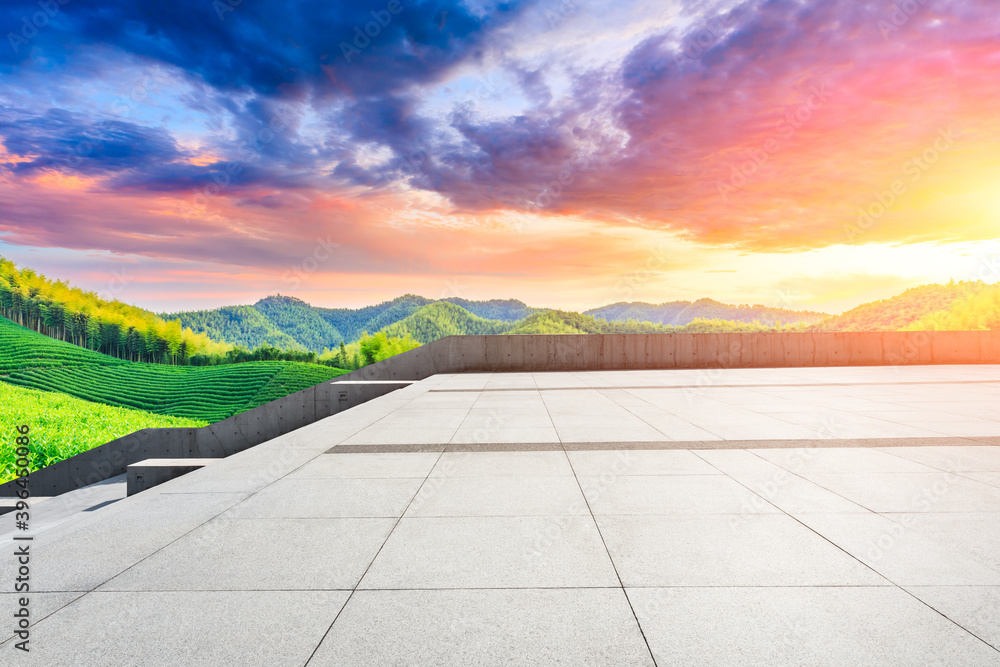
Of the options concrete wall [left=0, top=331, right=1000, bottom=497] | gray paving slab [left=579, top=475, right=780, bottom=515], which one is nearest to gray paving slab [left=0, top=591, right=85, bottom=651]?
gray paving slab [left=579, top=475, right=780, bottom=515]

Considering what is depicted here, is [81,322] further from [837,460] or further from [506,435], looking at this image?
[837,460]

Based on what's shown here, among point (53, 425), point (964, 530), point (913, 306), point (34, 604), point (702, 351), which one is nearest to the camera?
point (34, 604)

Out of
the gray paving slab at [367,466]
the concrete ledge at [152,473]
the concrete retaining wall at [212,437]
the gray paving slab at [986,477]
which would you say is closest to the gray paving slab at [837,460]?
the gray paving slab at [986,477]

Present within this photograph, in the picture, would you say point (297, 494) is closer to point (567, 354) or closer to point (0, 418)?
point (567, 354)

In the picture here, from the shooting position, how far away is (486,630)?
266cm

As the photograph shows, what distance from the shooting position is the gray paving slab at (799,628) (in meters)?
2.42

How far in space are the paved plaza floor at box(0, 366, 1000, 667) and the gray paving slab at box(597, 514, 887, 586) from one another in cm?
2

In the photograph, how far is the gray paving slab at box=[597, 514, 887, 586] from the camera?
3.20m

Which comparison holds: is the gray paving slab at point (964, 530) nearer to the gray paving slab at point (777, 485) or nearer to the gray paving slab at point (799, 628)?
the gray paving slab at point (777, 485)

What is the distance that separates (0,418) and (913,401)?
72.7 meters

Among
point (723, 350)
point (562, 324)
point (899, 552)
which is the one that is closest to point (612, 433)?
point (899, 552)

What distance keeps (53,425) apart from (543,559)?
63747mm

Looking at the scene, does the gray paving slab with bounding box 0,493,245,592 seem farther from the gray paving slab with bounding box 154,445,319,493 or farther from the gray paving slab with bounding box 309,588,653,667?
the gray paving slab with bounding box 309,588,653,667

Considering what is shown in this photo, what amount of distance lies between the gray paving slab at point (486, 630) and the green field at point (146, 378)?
301ft
